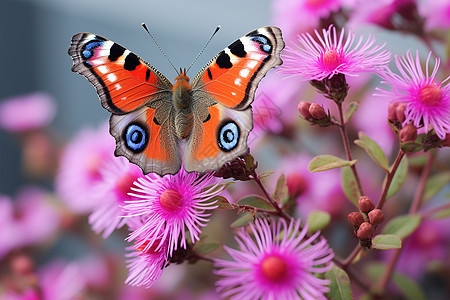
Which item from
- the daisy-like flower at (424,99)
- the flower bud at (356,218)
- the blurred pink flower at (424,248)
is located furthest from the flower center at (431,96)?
the blurred pink flower at (424,248)

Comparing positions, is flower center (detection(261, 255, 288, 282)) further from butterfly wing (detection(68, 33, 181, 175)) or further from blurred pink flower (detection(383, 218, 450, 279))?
blurred pink flower (detection(383, 218, 450, 279))

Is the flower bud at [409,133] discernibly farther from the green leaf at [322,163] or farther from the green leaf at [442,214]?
the green leaf at [442,214]

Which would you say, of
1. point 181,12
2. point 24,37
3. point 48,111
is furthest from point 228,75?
point 24,37

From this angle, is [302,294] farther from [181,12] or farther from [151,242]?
[181,12]

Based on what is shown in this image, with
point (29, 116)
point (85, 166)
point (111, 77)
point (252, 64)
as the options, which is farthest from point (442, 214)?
point (29, 116)

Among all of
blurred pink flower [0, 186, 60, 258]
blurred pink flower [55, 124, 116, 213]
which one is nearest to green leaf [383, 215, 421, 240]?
blurred pink flower [55, 124, 116, 213]
